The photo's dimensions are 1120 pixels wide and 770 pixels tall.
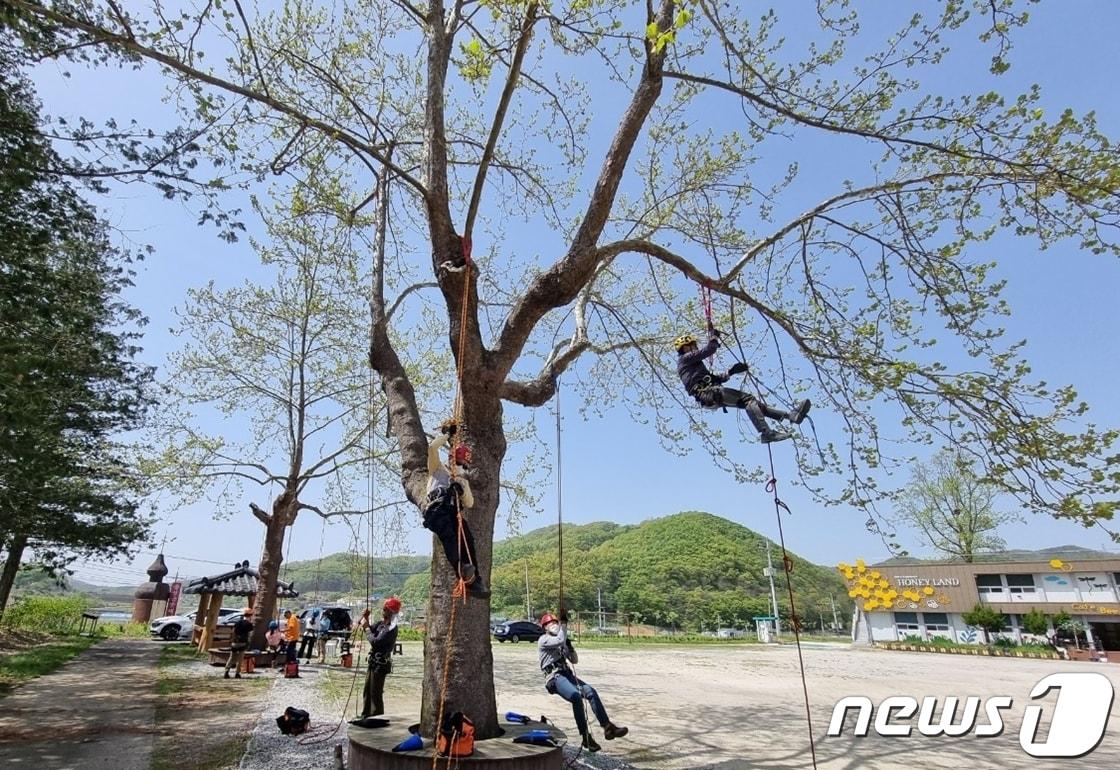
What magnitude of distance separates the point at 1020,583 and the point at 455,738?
46034mm

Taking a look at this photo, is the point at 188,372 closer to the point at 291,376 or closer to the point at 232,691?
the point at 291,376

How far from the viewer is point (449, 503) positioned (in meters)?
5.07

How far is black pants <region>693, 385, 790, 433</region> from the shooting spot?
6242 mm

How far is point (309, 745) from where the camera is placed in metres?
7.05

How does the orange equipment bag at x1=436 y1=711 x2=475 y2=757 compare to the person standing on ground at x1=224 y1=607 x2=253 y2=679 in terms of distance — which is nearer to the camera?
the orange equipment bag at x1=436 y1=711 x2=475 y2=757

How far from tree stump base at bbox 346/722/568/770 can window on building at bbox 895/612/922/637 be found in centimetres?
4598

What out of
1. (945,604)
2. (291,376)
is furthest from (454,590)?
(945,604)

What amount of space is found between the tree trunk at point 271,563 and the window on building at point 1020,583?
4285 centimetres

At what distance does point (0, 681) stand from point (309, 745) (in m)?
8.79

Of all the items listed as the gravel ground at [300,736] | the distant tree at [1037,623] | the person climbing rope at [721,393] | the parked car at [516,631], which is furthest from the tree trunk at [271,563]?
the distant tree at [1037,623]

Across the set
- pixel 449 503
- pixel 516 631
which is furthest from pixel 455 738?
pixel 516 631

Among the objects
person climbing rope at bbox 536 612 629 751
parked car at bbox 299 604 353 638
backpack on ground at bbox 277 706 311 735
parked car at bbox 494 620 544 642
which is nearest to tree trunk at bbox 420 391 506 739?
person climbing rope at bbox 536 612 629 751

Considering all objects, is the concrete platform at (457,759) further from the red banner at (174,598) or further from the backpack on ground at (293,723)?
the red banner at (174,598)

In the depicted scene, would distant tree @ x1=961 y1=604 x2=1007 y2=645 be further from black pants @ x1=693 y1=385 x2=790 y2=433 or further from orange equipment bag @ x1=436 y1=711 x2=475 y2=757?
orange equipment bag @ x1=436 y1=711 x2=475 y2=757
